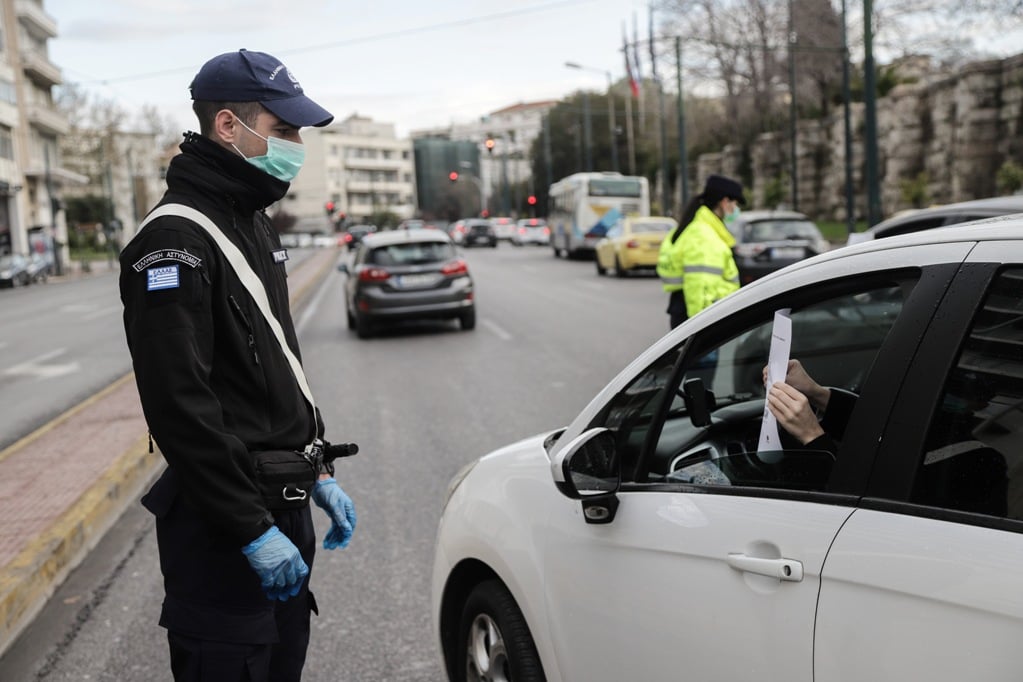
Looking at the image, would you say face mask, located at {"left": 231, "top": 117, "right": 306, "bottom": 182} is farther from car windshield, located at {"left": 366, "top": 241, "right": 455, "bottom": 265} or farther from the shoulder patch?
car windshield, located at {"left": 366, "top": 241, "right": 455, "bottom": 265}

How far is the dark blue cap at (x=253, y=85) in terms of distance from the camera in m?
2.51

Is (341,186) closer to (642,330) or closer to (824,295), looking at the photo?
(642,330)

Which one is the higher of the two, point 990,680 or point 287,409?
point 287,409

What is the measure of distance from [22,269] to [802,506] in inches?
1835

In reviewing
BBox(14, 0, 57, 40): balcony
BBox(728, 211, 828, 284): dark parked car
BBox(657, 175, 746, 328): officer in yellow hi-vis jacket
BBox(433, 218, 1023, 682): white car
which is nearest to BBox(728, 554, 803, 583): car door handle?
BBox(433, 218, 1023, 682): white car

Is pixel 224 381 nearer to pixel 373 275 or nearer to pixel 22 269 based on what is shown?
pixel 373 275

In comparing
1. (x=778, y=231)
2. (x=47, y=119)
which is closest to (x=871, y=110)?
(x=778, y=231)

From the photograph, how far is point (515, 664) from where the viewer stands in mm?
2902

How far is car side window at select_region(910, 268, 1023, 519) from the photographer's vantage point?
1850 mm

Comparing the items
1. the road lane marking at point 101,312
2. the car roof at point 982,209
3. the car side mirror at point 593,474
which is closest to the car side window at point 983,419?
the car side mirror at point 593,474

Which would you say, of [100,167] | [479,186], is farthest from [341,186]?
[100,167]

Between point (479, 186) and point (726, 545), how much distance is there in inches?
5819

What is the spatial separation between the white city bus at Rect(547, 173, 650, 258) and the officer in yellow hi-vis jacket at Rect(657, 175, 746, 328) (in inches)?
1150

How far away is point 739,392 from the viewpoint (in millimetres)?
3316
